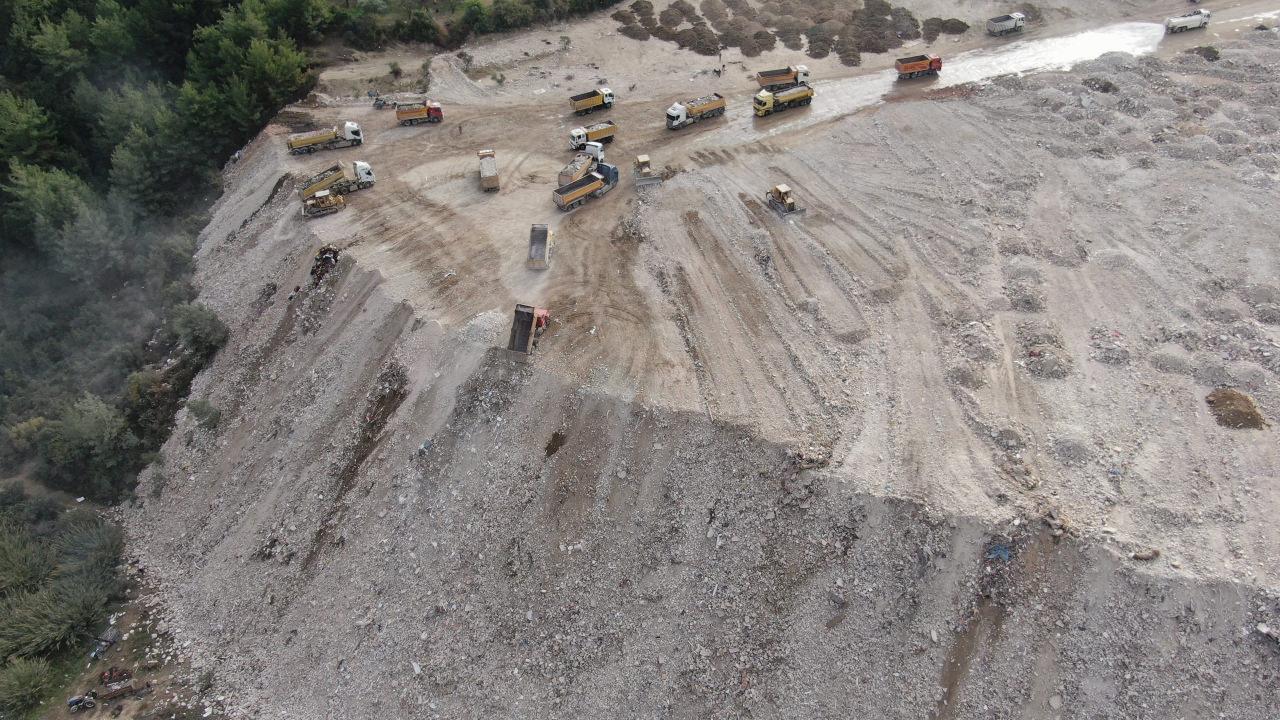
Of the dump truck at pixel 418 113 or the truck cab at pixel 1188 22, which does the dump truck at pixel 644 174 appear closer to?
the dump truck at pixel 418 113

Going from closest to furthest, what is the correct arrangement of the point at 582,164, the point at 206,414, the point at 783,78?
the point at 206,414 → the point at 582,164 → the point at 783,78

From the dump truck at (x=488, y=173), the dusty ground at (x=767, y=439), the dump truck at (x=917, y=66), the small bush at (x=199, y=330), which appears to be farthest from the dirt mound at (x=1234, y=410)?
the small bush at (x=199, y=330)

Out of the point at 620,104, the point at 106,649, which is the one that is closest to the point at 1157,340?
the point at 620,104

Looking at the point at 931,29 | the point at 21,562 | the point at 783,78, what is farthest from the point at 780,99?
the point at 21,562

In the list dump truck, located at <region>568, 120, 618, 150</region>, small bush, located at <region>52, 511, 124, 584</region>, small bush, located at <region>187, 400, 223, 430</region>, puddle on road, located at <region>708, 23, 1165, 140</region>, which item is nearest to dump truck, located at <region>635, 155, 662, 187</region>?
dump truck, located at <region>568, 120, 618, 150</region>

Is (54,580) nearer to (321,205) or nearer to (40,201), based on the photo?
(321,205)

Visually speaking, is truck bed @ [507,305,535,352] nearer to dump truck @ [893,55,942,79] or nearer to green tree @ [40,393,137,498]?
green tree @ [40,393,137,498]

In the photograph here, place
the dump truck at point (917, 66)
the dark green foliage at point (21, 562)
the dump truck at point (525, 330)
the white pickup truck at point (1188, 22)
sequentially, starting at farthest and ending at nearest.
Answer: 1. the white pickup truck at point (1188, 22)
2. the dump truck at point (917, 66)
3. the dark green foliage at point (21, 562)
4. the dump truck at point (525, 330)
